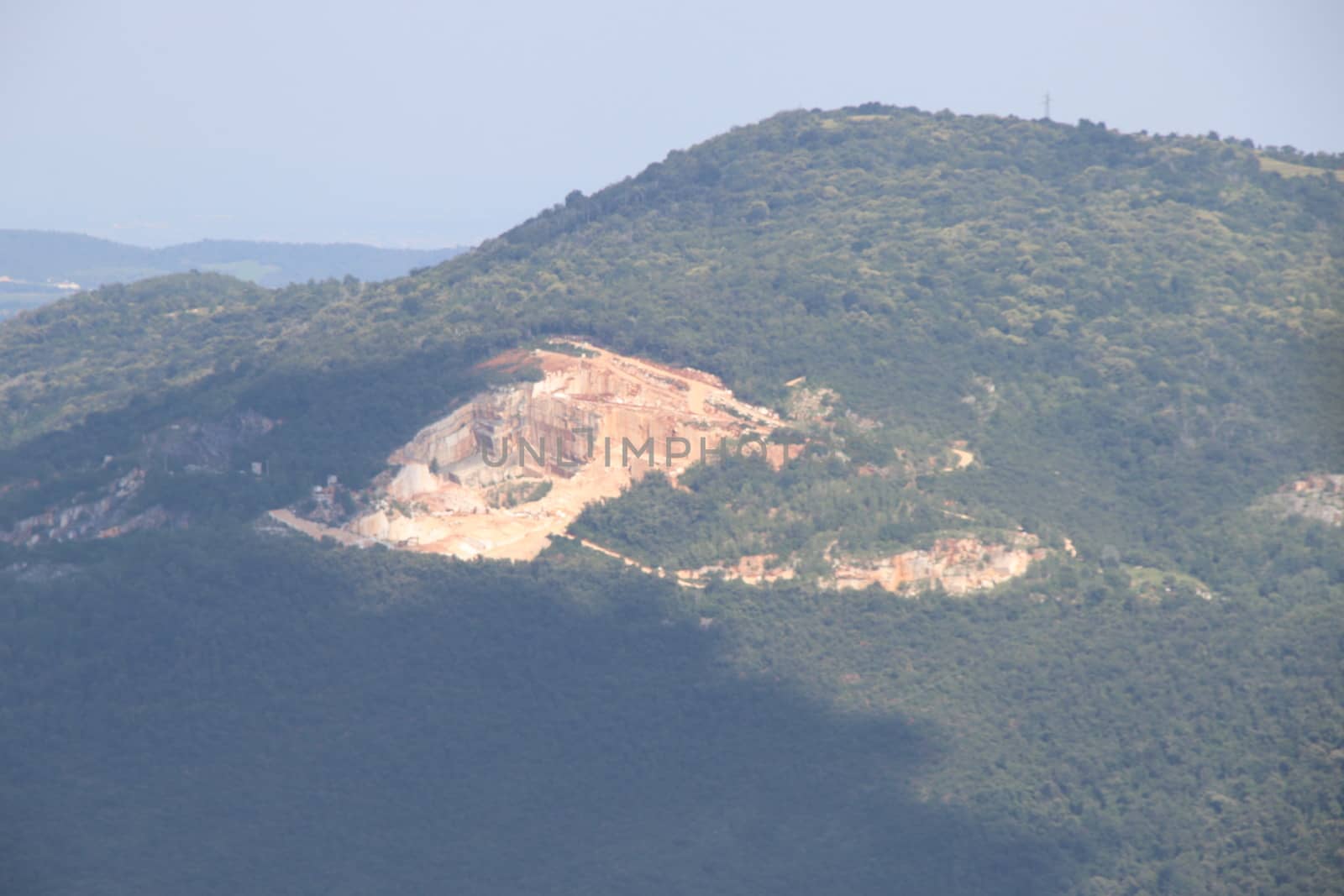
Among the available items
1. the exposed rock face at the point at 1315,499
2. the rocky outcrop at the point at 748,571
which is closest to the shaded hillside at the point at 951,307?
the exposed rock face at the point at 1315,499

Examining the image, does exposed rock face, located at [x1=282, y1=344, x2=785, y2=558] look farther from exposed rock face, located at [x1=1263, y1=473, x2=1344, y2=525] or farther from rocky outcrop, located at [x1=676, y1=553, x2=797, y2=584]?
exposed rock face, located at [x1=1263, y1=473, x2=1344, y2=525]

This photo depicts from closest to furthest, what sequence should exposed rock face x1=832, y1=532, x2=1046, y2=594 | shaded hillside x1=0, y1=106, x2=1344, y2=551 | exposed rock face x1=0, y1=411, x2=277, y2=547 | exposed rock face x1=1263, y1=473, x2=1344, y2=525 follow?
exposed rock face x1=832, y1=532, x2=1046, y2=594 < exposed rock face x1=0, y1=411, x2=277, y2=547 < exposed rock face x1=1263, y1=473, x2=1344, y2=525 < shaded hillside x1=0, y1=106, x2=1344, y2=551

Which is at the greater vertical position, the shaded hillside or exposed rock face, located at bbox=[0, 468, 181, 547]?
the shaded hillside

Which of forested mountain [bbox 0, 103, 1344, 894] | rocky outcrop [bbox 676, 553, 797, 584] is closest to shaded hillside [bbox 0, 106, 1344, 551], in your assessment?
forested mountain [bbox 0, 103, 1344, 894]

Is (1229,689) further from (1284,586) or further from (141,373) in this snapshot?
(141,373)

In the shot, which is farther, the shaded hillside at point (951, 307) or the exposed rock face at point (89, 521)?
the shaded hillside at point (951, 307)

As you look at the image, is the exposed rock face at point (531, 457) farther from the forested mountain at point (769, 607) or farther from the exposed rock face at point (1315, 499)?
the exposed rock face at point (1315, 499)
